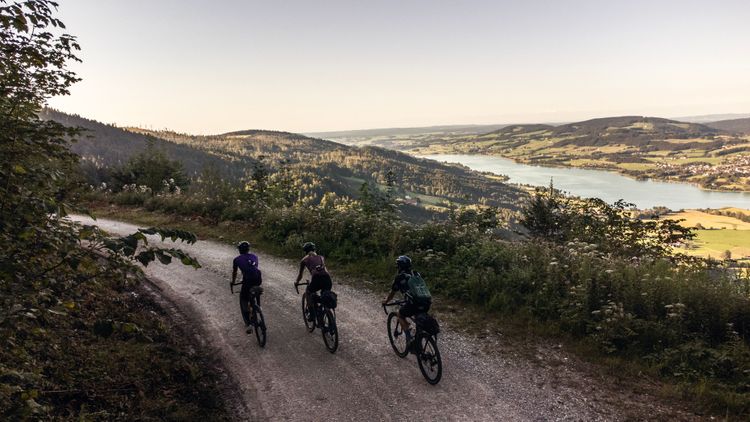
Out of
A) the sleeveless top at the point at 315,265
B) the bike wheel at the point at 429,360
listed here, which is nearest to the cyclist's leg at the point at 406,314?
the bike wheel at the point at 429,360

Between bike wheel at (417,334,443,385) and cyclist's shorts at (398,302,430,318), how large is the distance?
51cm

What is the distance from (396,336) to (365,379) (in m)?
1.37

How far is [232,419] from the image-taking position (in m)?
7.26

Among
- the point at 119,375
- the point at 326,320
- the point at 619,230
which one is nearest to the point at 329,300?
the point at 326,320

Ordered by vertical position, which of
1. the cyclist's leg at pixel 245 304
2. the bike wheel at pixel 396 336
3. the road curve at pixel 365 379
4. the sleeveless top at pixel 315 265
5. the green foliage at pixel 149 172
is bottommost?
the road curve at pixel 365 379

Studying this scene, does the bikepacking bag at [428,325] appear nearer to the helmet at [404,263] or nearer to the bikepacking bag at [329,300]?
the helmet at [404,263]

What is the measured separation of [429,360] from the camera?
8.28 m

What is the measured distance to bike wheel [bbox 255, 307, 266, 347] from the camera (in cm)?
974

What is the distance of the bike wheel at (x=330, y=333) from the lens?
31.1 feet

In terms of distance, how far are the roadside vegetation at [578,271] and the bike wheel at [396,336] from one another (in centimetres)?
357

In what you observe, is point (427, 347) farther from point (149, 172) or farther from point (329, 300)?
point (149, 172)

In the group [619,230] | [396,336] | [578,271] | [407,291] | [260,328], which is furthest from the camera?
[619,230]

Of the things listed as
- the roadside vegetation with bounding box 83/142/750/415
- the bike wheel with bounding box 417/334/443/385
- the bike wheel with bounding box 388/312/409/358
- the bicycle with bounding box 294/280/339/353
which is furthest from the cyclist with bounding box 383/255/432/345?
the roadside vegetation with bounding box 83/142/750/415

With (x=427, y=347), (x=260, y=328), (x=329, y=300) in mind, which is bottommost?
(x=260, y=328)
